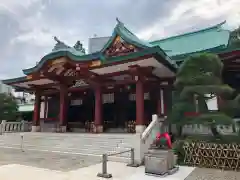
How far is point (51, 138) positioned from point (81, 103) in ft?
19.2

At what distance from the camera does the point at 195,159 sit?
835cm

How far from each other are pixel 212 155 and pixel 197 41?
1195cm

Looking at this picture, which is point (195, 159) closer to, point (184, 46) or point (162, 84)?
point (162, 84)

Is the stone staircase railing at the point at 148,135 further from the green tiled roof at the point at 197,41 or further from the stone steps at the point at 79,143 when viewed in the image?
the green tiled roof at the point at 197,41

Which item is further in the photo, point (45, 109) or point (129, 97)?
point (45, 109)

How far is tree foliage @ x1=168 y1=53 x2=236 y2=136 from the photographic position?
895cm

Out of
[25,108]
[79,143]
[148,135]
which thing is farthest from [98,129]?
[25,108]

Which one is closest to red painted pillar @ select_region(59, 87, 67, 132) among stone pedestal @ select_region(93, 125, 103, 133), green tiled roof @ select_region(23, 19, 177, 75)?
green tiled roof @ select_region(23, 19, 177, 75)

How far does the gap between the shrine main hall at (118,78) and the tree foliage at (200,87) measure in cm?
214

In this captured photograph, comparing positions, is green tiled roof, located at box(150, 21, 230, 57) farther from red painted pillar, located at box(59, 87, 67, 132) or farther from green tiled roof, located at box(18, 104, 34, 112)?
green tiled roof, located at box(18, 104, 34, 112)

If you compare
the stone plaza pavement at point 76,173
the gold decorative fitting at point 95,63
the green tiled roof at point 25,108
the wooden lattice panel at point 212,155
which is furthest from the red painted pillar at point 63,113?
the green tiled roof at point 25,108

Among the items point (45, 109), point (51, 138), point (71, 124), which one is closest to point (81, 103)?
point (71, 124)

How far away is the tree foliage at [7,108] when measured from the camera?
77.1 ft

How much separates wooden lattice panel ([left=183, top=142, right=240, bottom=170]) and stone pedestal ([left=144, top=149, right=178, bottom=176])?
1554mm
